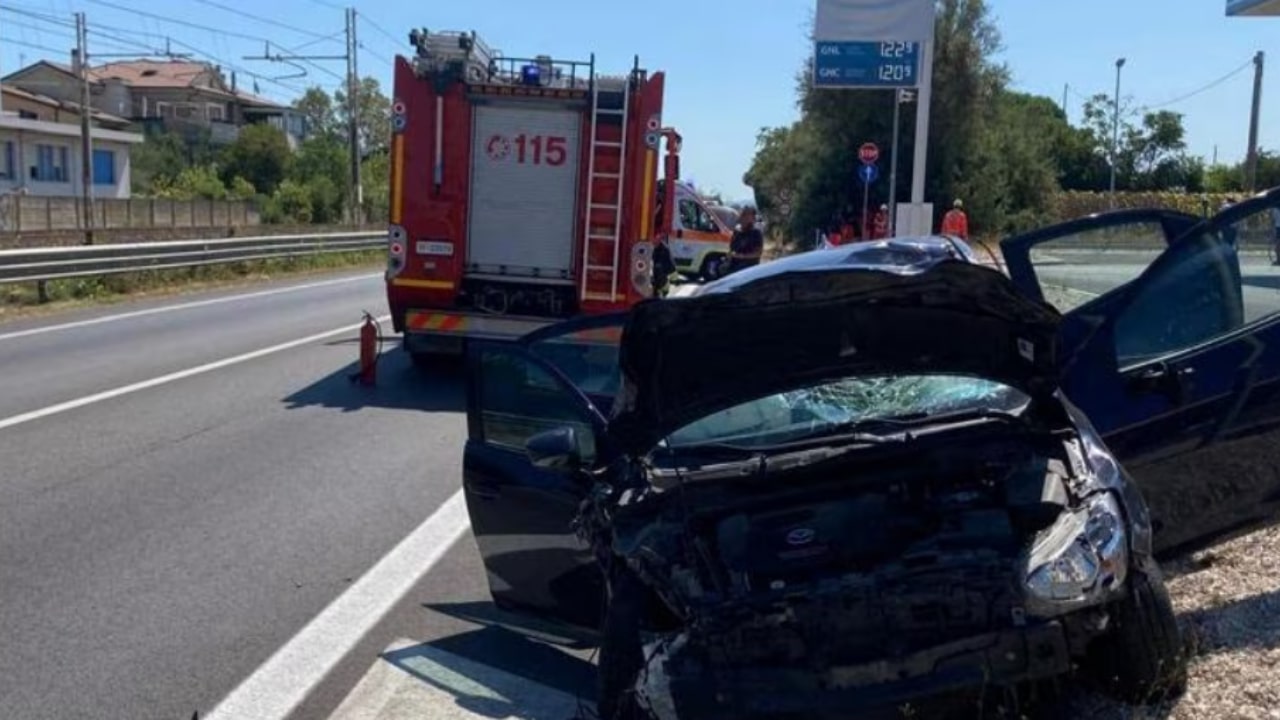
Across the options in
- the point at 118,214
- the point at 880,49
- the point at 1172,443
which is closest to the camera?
the point at 1172,443

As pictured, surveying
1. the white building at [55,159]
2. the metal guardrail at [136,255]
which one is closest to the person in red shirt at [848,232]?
the metal guardrail at [136,255]

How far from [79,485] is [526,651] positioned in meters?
4.24

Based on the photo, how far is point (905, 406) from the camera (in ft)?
17.7

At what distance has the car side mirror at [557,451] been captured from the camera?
200 inches

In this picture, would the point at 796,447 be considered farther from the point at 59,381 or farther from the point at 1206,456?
the point at 59,381

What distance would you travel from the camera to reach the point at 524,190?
14.2m

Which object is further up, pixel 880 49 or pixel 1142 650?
pixel 880 49

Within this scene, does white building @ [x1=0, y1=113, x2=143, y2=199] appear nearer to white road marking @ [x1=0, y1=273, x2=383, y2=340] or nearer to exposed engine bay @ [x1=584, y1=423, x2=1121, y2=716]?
white road marking @ [x1=0, y1=273, x2=383, y2=340]

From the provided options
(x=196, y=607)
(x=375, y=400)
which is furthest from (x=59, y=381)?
(x=196, y=607)

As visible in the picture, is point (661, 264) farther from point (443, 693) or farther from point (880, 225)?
point (880, 225)

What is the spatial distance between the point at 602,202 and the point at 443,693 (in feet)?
29.6

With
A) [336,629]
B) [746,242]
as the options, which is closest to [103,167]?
[746,242]

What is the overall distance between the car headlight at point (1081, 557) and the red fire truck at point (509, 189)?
9739 mm

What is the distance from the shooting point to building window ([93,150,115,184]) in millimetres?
68750
